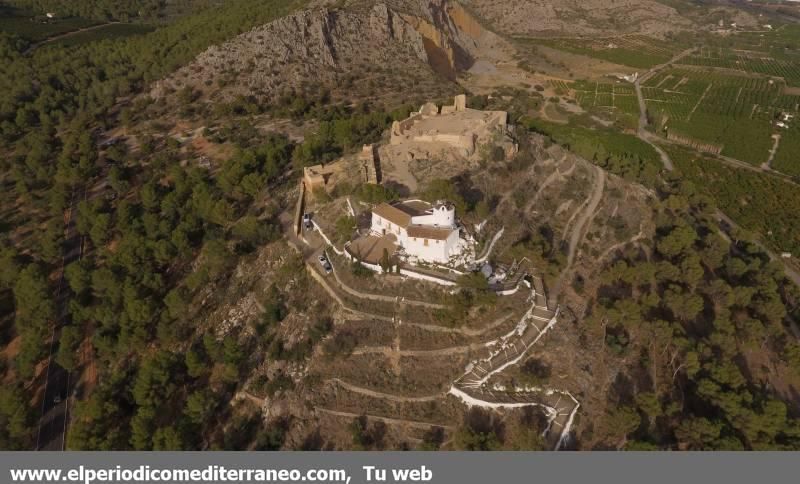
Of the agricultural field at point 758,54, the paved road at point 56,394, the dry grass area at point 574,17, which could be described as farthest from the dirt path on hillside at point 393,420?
the dry grass area at point 574,17

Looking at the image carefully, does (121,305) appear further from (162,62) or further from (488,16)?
(488,16)

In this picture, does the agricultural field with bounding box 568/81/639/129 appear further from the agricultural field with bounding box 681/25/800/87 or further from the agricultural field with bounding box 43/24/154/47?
the agricultural field with bounding box 43/24/154/47

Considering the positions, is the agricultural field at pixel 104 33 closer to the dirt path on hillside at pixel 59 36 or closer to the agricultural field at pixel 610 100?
the dirt path on hillside at pixel 59 36

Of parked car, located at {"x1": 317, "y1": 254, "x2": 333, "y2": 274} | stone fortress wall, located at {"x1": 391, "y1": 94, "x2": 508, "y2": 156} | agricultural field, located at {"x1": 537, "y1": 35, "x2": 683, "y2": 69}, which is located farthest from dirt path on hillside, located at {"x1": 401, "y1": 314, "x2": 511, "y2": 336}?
agricultural field, located at {"x1": 537, "y1": 35, "x2": 683, "y2": 69}

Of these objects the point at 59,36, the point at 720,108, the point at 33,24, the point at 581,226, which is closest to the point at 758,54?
the point at 720,108

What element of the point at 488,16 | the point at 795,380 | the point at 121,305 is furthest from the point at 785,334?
the point at 488,16

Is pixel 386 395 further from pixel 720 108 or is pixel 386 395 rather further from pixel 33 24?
pixel 33 24
